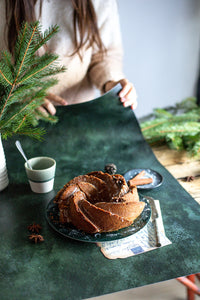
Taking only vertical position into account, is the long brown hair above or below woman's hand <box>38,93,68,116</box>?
above

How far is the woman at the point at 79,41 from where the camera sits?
124 cm

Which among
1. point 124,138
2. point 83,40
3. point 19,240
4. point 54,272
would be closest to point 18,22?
point 83,40

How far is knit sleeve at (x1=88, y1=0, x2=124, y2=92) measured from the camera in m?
1.50

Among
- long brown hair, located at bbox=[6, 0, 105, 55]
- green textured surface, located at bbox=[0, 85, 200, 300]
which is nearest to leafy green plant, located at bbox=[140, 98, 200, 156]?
green textured surface, located at bbox=[0, 85, 200, 300]

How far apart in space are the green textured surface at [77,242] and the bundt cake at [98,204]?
65 millimetres

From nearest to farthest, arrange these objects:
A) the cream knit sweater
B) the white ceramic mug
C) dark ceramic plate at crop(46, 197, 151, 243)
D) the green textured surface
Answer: the green textured surface < dark ceramic plate at crop(46, 197, 151, 243) < the white ceramic mug < the cream knit sweater

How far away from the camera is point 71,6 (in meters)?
1.35

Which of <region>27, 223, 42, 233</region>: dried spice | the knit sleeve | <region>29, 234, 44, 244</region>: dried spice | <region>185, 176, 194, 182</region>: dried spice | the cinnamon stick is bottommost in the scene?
<region>185, 176, 194, 182</region>: dried spice

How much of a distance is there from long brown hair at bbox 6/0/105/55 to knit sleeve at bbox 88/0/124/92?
5 cm

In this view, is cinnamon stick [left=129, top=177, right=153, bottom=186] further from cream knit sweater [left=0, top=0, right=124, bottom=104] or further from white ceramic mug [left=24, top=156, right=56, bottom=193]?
cream knit sweater [left=0, top=0, right=124, bottom=104]

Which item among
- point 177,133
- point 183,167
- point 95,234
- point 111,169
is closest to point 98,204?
point 95,234

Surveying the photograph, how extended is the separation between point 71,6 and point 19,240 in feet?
3.27

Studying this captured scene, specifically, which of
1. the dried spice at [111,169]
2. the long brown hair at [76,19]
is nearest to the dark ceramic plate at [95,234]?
the dried spice at [111,169]

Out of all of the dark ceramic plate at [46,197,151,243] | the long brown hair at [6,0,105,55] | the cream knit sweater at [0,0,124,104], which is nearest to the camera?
the dark ceramic plate at [46,197,151,243]
